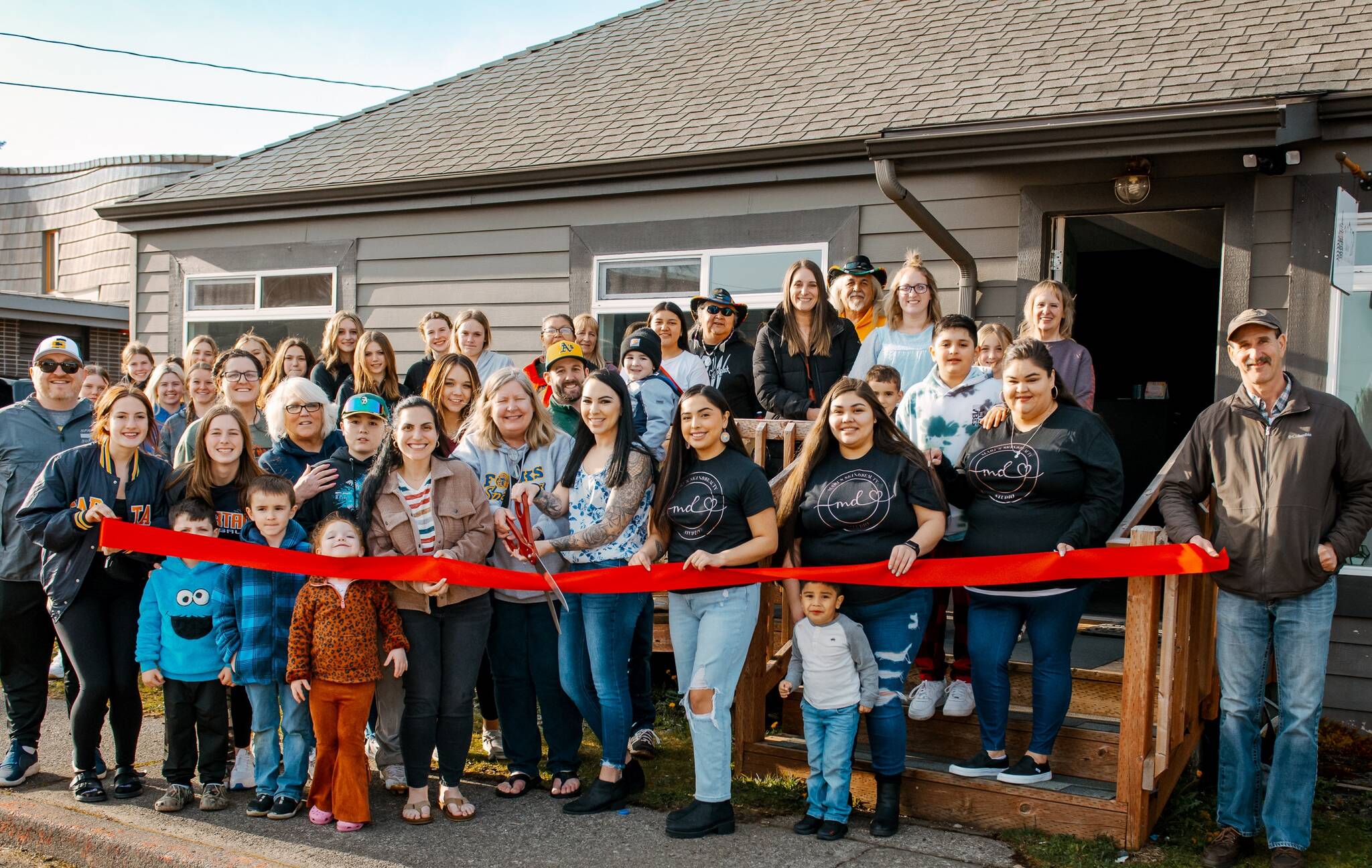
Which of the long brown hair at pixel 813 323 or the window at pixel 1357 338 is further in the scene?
the window at pixel 1357 338

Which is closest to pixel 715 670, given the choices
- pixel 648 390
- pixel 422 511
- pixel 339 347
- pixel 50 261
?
pixel 422 511

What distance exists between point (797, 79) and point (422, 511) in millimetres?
5678

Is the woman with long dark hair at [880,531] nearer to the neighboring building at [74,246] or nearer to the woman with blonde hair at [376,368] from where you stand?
the woman with blonde hair at [376,368]

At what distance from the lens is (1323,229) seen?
6340mm

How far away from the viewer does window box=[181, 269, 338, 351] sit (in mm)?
10328

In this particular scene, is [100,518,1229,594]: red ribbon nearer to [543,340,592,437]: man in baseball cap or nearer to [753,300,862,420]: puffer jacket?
[543,340,592,437]: man in baseball cap

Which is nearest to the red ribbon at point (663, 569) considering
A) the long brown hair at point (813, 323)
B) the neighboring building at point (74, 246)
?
the long brown hair at point (813, 323)

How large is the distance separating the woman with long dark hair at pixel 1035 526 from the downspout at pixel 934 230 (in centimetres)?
263

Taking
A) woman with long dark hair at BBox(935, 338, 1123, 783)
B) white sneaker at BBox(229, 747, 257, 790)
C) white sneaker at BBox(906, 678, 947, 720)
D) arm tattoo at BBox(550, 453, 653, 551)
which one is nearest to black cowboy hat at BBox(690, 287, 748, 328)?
arm tattoo at BBox(550, 453, 653, 551)

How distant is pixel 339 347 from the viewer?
285 inches

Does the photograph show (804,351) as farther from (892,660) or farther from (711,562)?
(892,660)

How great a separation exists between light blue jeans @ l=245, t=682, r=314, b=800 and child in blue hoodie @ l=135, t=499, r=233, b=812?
0.54 feet

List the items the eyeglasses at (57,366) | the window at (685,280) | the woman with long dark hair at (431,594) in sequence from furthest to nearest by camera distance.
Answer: the window at (685,280)
the eyeglasses at (57,366)
the woman with long dark hair at (431,594)

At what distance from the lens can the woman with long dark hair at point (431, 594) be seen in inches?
183
